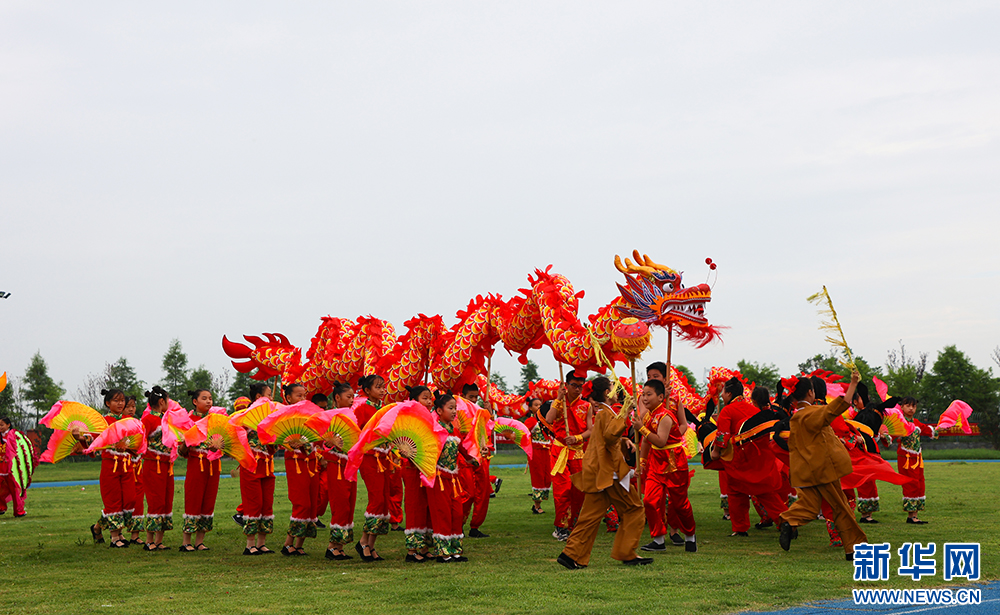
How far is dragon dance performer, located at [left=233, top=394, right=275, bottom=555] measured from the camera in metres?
8.41

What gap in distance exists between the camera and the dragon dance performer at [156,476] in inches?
359

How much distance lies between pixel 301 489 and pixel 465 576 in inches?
87.3

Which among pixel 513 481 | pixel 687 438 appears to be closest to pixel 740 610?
pixel 687 438

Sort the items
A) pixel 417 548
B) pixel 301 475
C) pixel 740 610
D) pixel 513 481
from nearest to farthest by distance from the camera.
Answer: pixel 740 610, pixel 417 548, pixel 301 475, pixel 513 481

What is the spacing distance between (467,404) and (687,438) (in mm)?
2578

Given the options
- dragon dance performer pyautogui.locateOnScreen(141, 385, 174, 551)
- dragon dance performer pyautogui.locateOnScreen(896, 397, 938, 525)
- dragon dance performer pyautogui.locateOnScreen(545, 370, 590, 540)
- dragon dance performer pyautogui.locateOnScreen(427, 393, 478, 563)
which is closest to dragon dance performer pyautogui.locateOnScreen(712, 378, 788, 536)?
dragon dance performer pyautogui.locateOnScreen(545, 370, 590, 540)

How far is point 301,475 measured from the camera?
8312 millimetres

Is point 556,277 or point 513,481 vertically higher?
point 556,277

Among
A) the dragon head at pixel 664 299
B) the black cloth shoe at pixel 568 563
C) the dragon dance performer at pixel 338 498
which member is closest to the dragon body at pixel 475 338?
the dragon head at pixel 664 299

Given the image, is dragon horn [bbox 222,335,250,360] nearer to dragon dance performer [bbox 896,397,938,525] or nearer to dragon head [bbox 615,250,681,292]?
dragon head [bbox 615,250,681,292]

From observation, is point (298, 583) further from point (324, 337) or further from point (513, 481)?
point (513, 481)

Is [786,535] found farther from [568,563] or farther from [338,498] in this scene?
[338,498]

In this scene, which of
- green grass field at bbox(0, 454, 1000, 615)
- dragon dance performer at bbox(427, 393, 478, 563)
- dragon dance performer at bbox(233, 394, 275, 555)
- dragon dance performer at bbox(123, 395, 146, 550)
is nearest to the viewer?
green grass field at bbox(0, 454, 1000, 615)

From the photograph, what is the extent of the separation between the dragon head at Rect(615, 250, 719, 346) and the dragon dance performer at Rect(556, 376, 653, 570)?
1852mm
